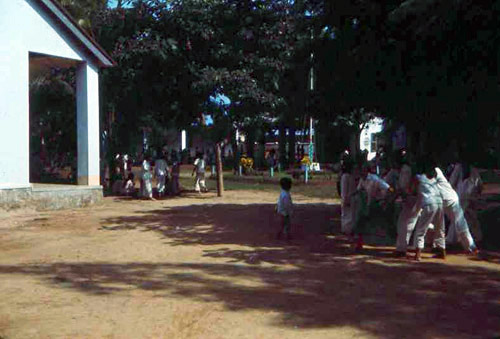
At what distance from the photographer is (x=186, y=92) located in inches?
770

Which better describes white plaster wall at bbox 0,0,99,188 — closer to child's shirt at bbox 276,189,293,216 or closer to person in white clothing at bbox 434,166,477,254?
child's shirt at bbox 276,189,293,216

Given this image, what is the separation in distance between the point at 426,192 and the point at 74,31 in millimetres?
11460

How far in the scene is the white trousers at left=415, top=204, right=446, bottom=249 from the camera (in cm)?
850

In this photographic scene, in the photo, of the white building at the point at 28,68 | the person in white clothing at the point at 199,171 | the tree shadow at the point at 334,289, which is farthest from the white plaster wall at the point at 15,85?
the person in white clothing at the point at 199,171

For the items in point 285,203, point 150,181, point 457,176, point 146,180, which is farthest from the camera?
point 150,181

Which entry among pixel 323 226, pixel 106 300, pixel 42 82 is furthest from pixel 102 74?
pixel 106 300

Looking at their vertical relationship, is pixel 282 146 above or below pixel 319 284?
above

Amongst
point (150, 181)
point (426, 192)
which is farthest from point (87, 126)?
point (426, 192)

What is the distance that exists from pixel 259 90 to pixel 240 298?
522 inches

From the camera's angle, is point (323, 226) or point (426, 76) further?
point (323, 226)

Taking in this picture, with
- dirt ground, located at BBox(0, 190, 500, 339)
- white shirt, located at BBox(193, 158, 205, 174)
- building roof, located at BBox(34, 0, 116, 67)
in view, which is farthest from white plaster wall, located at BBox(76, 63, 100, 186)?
white shirt, located at BBox(193, 158, 205, 174)

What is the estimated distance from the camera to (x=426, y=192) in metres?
8.55

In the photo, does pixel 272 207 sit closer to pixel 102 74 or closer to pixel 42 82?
pixel 102 74

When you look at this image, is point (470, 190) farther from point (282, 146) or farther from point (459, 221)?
point (282, 146)
